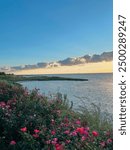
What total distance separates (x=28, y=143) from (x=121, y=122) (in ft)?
5.12

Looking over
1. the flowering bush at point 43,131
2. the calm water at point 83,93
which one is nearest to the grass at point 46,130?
the flowering bush at point 43,131

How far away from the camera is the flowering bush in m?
5.16

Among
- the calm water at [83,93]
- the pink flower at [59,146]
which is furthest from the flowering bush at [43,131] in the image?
the calm water at [83,93]

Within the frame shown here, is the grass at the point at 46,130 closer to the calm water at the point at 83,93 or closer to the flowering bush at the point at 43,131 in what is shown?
the flowering bush at the point at 43,131

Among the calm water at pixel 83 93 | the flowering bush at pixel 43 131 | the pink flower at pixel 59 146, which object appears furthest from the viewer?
the calm water at pixel 83 93

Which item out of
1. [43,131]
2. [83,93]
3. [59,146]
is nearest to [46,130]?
[43,131]

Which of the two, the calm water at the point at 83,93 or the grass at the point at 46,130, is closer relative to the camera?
the grass at the point at 46,130

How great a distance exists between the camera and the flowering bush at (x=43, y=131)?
5.16 metres

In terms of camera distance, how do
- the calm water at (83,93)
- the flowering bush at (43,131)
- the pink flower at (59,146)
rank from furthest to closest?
the calm water at (83,93)
the flowering bush at (43,131)
the pink flower at (59,146)

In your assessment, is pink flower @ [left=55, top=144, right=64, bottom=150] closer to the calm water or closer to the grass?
the grass

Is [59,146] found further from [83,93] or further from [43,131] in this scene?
[83,93]

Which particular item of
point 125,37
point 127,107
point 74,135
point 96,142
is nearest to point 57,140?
point 74,135

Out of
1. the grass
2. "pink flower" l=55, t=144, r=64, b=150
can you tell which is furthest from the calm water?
"pink flower" l=55, t=144, r=64, b=150

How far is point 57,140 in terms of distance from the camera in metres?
5.48
